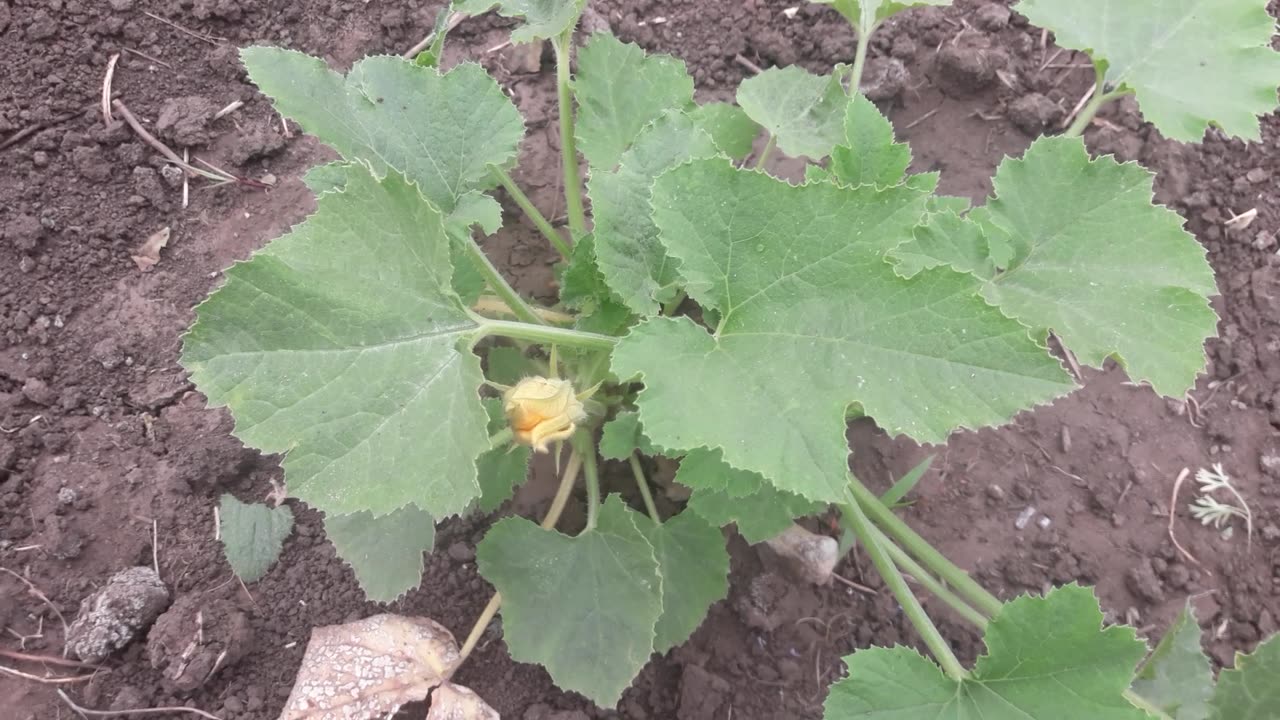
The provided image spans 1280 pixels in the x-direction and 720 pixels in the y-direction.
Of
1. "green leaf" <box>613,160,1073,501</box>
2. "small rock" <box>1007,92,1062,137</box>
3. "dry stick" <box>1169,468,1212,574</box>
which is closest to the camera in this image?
"green leaf" <box>613,160,1073,501</box>

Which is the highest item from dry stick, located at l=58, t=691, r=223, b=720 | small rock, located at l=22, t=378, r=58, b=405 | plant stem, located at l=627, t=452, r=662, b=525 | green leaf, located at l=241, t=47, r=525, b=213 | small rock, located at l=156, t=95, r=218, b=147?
green leaf, located at l=241, t=47, r=525, b=213

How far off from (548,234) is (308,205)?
3.04ft

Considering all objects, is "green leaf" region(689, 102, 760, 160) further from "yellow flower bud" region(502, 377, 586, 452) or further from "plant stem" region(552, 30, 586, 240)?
"yellow flower bud" region(502, 377, 586, 452)

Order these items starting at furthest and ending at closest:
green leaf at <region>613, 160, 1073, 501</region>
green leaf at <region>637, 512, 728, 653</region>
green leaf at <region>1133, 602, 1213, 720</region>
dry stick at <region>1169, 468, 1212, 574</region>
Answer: dry stick at <region>1169, 468, 1212, 574</region>, green leaf at <region>637, 512, 728, 653</region>, green leaf at <region>1133, 602, 1213, 720</region>, green leaf at <region>613, 160, 1073, 501</region>

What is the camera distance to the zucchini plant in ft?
5.28

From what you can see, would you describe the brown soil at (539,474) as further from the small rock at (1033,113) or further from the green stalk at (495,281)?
the green stalk at (495,281)

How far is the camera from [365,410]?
1.66 metres

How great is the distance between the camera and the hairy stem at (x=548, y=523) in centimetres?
231

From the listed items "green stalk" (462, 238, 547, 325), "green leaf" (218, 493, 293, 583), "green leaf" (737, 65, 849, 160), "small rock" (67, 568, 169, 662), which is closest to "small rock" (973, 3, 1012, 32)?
"green leaf" (737, 65, 849, 160)

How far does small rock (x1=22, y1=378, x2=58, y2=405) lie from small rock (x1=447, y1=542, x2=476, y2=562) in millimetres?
1317

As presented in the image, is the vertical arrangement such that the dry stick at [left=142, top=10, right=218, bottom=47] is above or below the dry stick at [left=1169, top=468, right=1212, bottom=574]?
above

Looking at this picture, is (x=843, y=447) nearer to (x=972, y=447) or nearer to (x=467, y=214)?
(x=467, y=214)

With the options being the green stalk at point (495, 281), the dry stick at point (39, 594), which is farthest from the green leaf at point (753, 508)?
the dry stick at point (39, 594)

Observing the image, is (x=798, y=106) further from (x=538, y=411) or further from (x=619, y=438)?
(x=538, y=411)
